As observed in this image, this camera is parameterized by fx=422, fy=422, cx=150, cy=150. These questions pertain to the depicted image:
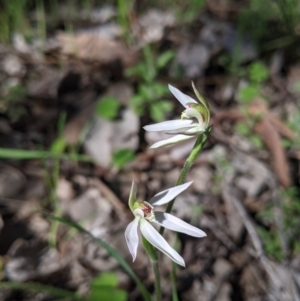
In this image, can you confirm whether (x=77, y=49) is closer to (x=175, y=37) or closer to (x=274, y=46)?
(x=175, y=37)

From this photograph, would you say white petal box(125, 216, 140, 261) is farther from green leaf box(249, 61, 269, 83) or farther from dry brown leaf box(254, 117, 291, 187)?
green leaf box(249, 61, 269, 83)

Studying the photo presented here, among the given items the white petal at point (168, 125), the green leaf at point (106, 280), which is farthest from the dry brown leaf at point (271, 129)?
the white petal at point (168, 125)

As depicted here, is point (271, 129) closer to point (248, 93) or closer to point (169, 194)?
point (248, 93)

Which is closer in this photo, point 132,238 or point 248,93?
point 132,238

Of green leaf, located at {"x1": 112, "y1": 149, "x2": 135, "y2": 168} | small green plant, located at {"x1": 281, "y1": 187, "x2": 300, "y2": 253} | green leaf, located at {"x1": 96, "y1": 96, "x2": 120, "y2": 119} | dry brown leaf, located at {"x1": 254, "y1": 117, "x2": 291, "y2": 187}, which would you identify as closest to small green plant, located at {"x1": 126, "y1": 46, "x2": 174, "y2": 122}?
green leaf, located at {"x1": 96, "y1": 96, "x2": 120, "y2": 119}

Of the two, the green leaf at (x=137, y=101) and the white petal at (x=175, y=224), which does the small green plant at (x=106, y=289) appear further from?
the green leaf at (x=137, y=101)

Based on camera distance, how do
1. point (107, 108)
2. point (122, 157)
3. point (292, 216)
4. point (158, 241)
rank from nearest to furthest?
point (158, 241) < point (292, 216) < point (122, 157) < point (107, 108)

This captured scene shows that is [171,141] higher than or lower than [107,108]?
higher

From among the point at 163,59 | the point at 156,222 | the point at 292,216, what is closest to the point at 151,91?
the point at 163,59
